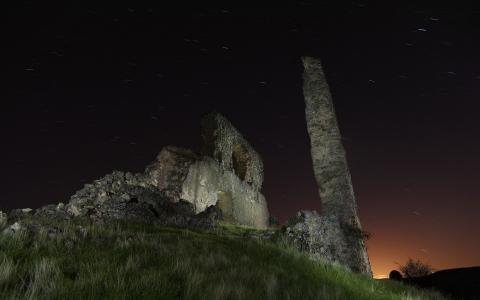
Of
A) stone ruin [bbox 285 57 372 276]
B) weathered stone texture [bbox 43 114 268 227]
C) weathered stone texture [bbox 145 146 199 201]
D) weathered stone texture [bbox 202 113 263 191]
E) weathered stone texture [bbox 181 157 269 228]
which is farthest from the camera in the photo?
weathered stone texture [bbox 202 113 263 191]

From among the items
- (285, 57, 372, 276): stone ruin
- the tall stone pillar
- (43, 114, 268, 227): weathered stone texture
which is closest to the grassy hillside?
(43, 114, 268, 227): weathered stone texture

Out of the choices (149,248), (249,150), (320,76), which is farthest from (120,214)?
(249,150)

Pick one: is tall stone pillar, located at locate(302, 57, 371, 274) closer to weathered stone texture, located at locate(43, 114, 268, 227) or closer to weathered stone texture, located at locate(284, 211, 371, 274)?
weathered stone texture, located at locate(284, 211, 371, 274)

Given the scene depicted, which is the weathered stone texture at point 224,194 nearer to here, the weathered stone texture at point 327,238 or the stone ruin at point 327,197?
the stone ruin at point 327,197

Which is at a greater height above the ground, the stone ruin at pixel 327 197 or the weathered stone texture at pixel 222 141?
the weathered stone texture at pixel 222 141

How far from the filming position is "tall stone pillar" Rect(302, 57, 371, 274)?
17.4 meters

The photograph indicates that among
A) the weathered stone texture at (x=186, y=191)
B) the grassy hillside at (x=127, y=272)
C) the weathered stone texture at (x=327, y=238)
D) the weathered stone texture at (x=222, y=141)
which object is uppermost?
the weathered stone texture at (x=222, y=141)

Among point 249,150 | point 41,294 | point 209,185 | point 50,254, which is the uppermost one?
point 249,150

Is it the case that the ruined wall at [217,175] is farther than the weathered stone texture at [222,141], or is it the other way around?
the weathered stone texture at [222,141]

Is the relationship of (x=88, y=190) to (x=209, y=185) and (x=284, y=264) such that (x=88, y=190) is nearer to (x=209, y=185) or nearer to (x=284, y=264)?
(x=209, y=185)

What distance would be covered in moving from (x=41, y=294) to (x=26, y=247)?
6.90 feet

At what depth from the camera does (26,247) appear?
4.78 m

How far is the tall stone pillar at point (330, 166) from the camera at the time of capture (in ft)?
57.1

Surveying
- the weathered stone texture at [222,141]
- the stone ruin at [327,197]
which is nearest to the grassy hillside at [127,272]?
the stone ruin at [327,197]
